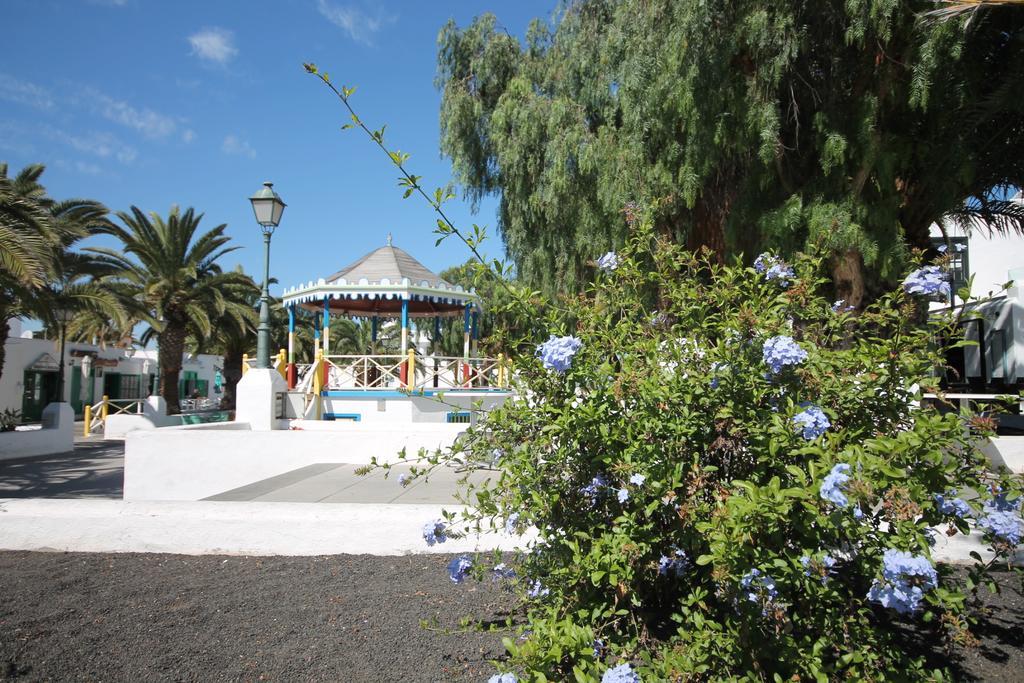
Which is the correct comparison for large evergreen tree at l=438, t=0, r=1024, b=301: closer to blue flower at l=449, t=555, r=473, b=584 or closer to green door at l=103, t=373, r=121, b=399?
blue flower at l=449, t=555, r=473, b=584

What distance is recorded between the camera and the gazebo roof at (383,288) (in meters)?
16.2

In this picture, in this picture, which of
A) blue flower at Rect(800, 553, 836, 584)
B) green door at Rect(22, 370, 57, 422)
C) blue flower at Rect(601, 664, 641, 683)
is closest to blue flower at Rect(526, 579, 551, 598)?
blue flower at Rect(601, 664, 641, 683)

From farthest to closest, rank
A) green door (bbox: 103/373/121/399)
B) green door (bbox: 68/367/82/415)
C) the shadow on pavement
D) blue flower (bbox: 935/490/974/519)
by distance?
green door (bbox: 103/373/121/399) → green door (bbox: 68/367/82/415) → the shadow on pavement → blue flower (bbox: 935/490/974/519)

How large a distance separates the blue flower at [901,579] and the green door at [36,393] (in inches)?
1531

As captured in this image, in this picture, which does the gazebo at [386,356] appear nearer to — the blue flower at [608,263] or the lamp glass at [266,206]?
the lamp glass at [266,206]

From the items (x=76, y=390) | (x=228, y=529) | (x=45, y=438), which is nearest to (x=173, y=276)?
(x=45, y=438)

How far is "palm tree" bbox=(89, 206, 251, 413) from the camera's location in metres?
23.6

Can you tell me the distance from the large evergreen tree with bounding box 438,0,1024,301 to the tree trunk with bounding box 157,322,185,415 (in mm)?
20315

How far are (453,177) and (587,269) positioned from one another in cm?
338

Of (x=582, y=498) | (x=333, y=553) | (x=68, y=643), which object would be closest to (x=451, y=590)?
(x=333, y=553)

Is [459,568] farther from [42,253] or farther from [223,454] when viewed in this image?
[42,253]

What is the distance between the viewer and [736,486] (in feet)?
7.74

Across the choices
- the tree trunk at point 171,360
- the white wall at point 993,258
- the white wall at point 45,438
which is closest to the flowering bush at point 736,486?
the white wall at point 45,438

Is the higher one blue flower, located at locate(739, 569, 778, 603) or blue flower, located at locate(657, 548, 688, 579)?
blue flower, located at locate(739, 569, 778, 603)
